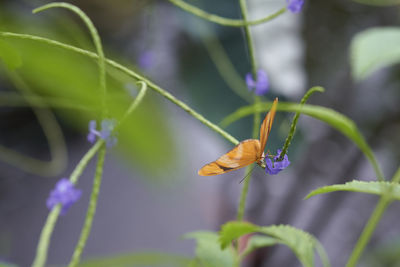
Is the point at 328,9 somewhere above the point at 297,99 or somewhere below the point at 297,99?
above

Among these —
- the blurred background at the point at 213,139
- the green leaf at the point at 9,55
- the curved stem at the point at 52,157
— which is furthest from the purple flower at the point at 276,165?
the curved stem at the point at 52,157

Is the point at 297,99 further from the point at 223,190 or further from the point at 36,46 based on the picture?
the point at 36,46

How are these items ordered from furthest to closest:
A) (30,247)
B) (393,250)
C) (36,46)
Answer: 1. (30,247)
2. (393,250)
3. (36,46)

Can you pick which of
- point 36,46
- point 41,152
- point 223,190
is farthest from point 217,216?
point 36,46

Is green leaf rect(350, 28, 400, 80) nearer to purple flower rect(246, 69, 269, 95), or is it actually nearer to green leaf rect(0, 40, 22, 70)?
purple flower rect(246, 69, 269, 95)

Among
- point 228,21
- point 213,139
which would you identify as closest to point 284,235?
point 228,21

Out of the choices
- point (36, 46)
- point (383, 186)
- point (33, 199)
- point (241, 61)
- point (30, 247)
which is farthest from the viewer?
point (33, 199)

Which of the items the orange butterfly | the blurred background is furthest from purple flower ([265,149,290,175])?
the blurred background
